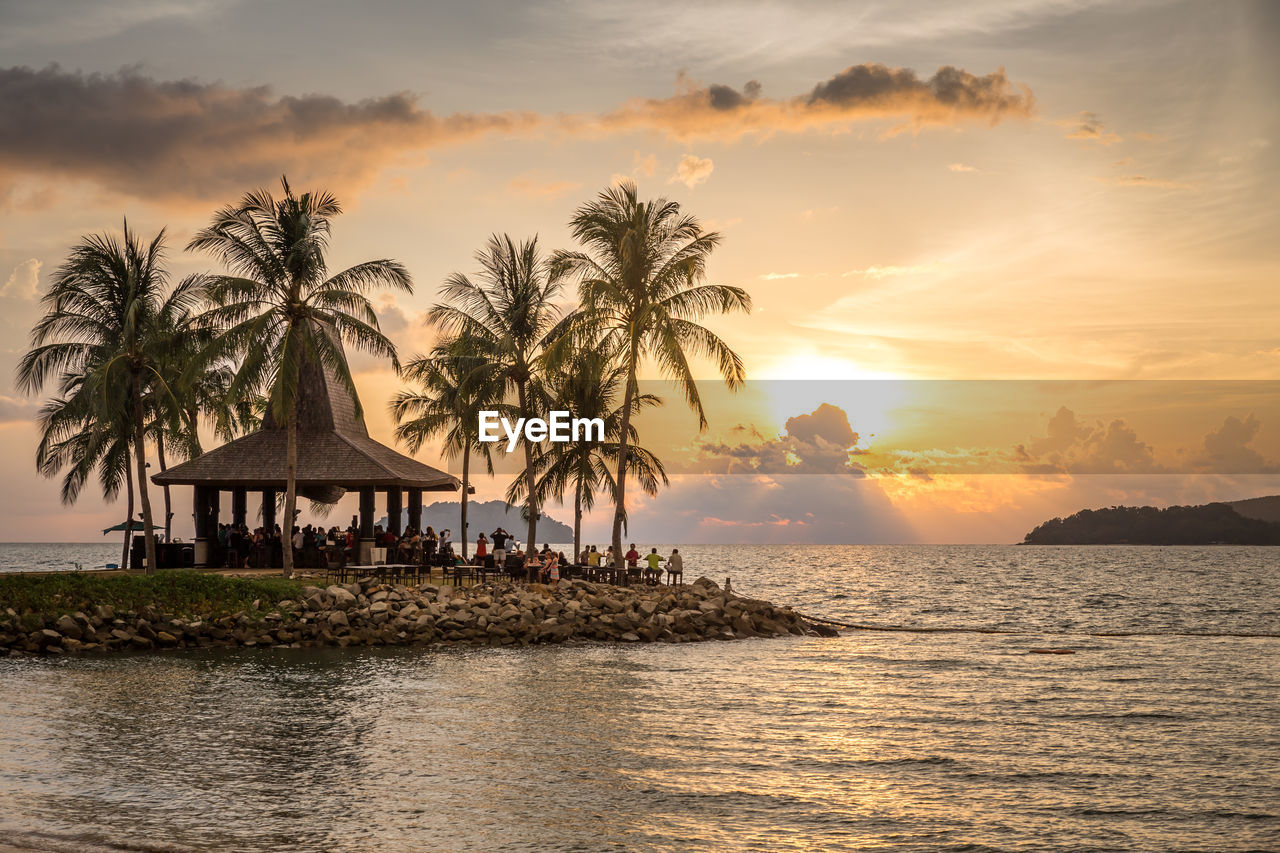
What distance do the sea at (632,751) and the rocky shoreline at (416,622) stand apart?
4.59 feet

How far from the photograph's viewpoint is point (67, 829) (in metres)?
10.0

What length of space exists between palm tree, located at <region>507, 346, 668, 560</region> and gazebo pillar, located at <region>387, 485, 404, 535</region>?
599 cm

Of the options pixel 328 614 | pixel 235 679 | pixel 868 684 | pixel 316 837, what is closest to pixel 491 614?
pixel 328 614

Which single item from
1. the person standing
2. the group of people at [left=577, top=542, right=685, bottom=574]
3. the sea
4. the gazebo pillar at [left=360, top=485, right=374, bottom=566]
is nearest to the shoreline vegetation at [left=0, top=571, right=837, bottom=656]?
the sea

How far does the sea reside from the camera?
10.6 meters

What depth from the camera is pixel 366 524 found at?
33.6 metres

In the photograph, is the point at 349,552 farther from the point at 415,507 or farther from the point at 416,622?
the point at 416,622

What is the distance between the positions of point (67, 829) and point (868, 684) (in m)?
15.8

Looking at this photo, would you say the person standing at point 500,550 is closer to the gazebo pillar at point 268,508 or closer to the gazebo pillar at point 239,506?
the gazebo pillar at point 268,508

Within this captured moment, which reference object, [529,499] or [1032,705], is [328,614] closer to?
[529,499]

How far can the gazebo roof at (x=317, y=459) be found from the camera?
109 ft

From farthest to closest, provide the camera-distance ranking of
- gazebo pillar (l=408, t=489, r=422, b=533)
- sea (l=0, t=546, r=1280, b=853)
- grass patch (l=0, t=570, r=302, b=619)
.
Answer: gazebo pillar (l=408, t=489, r=422, b=533) → grass patch (l=0, t=570, r=302, b=619) → sea (l=0, t=546, r=1280, b=853)

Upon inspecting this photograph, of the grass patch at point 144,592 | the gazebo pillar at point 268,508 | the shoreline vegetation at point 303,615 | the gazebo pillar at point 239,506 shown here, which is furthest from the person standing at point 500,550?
the gazebo pillar at point 239,506

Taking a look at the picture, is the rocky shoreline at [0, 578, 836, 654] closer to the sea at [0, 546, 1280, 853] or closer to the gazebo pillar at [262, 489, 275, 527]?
the sea at [0, 546, 1280, 853]
